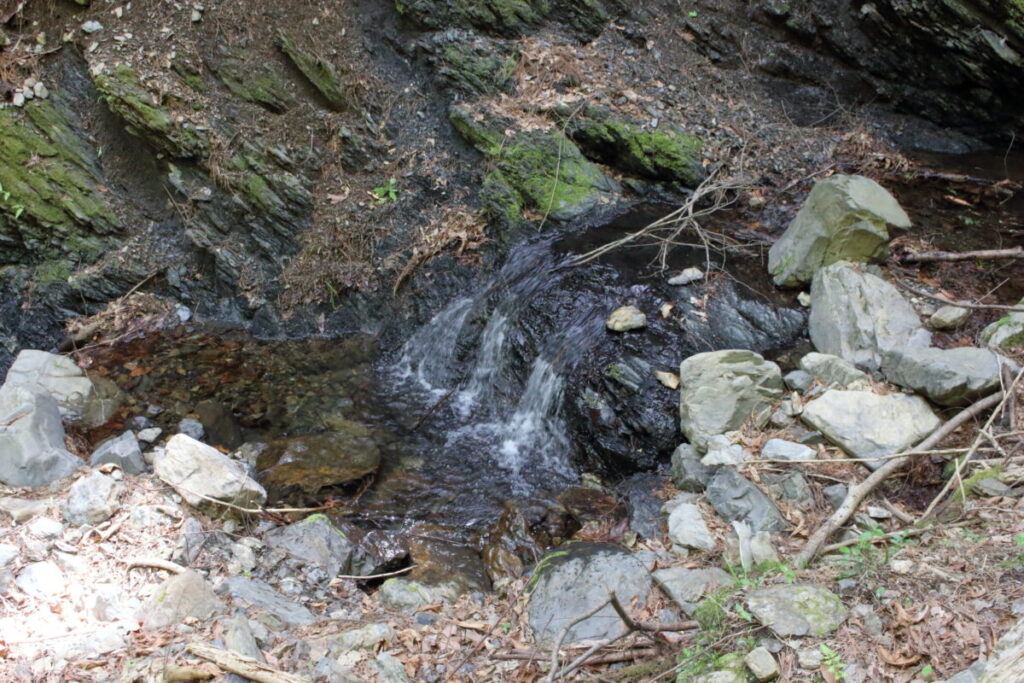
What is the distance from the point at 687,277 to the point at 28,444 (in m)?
5.07

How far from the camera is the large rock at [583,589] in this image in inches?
136

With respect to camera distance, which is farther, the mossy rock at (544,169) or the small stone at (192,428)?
the mossy rock at (544,169)

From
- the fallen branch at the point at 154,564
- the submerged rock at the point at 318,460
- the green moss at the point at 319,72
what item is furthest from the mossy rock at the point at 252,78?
the fallen branch at the point at 154,564

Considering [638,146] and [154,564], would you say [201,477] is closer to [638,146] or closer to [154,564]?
[154,564]

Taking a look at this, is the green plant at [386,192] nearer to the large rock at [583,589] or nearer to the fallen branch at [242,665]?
the large rock at [583,589]

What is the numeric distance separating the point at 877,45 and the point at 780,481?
686 centimetres

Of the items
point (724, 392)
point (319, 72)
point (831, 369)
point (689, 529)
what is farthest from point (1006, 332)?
point (319, 72)

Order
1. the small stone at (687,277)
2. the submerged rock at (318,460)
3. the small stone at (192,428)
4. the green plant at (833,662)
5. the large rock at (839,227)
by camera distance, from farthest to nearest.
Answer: the small stone at (687,277)
the small stone at (192,428)
the large rock at (839,227)
the submerged rock at (318,460)
the green plant at (833,662)

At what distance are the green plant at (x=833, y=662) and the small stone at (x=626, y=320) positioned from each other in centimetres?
330

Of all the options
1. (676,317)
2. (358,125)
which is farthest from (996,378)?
(358,125)

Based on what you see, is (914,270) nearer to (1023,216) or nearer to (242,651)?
(1023,216)

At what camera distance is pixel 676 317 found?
565 centimetres

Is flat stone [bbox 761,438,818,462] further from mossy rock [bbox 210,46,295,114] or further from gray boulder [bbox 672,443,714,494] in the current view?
mossy rock [bbox 210,46,295,114]

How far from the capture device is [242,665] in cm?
280
